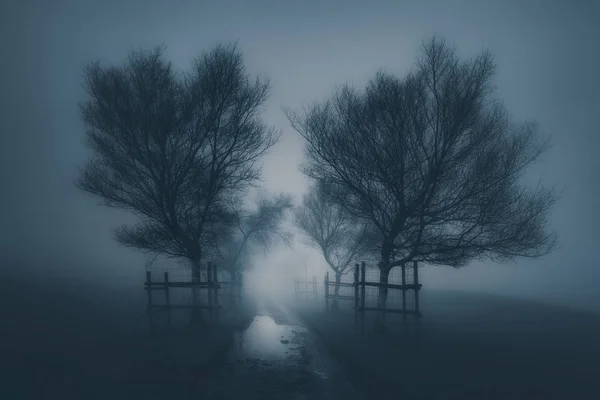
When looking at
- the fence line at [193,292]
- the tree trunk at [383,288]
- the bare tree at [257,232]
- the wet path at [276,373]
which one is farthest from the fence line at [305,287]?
the wet path at [276,373]

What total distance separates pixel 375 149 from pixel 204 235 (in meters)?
9.70

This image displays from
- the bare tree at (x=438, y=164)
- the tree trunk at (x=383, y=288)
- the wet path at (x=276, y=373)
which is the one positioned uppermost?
the bare tree at (x=438, y=164)

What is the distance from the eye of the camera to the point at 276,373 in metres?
10.5

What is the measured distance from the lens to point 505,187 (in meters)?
16.1

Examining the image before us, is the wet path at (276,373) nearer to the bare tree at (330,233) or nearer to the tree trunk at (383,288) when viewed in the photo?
the tree trunk at (383,288)

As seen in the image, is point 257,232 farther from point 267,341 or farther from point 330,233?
point 267,341

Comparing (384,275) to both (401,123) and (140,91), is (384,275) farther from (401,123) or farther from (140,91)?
(140,91)

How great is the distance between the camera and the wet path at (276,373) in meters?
8.91

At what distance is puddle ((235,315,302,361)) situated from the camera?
13.0 m

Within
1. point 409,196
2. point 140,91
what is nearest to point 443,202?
point 409,196

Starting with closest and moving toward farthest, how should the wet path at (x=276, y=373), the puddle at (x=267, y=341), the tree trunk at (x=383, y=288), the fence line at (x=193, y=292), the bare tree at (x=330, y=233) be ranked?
the wet path at (x=276, y=373), the puddle at (x=267, y=341), the tree trunk at (x=383, y=288), the fence line at (x=193, y=292), the bare tree at (x=330, y=233)

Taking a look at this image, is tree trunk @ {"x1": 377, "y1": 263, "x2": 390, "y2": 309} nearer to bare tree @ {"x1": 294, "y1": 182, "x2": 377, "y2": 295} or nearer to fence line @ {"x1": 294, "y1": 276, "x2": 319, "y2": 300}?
bare tree @ {"x1": 294, "y1": 182, "x2": 377, "y2": 295}

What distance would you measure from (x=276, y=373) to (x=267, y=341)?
5.31m

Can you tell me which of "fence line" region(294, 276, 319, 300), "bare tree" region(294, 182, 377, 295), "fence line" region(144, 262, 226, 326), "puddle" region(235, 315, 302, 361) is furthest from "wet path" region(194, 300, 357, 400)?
"fence line" region(294, 276, 319, 300)
